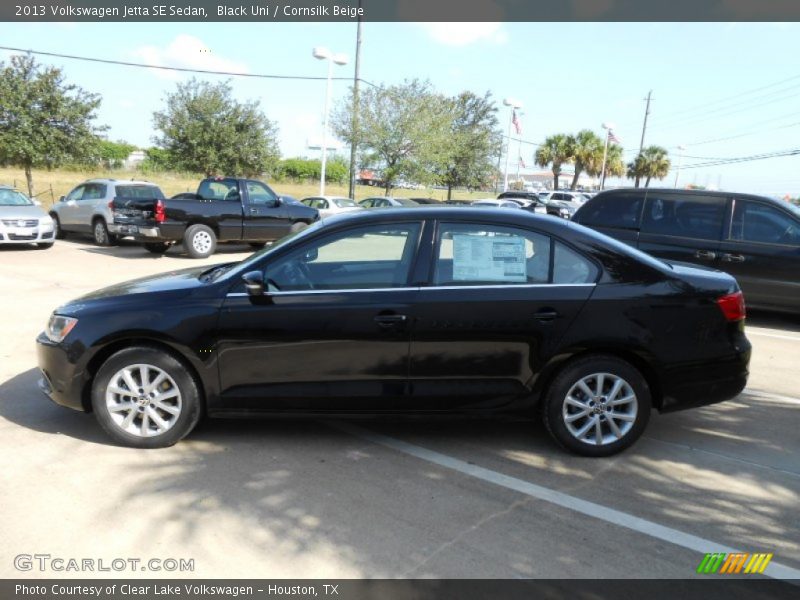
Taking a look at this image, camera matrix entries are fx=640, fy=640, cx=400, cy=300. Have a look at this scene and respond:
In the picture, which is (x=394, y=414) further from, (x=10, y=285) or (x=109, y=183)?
(x=109, y=183)

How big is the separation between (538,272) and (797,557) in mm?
2094

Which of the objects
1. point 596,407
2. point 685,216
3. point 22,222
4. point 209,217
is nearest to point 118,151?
point 22,222

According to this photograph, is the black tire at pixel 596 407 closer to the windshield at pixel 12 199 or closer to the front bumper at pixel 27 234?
the front bumper at pixel 27 234

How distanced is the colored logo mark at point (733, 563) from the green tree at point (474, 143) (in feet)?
119

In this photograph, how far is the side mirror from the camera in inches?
161

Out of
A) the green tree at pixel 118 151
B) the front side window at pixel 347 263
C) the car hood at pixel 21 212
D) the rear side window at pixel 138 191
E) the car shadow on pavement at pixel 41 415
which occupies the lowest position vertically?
the car shadow on pavement at pixel 41 415

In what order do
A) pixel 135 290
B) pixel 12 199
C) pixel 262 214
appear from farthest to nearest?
1. pixel 262 214
2. pixel 12 199
3. pixel 135 290

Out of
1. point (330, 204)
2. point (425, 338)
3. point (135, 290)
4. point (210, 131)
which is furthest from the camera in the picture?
point (210, 131)

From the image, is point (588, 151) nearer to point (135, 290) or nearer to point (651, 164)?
point (651, 164)

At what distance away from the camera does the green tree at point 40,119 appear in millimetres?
22156

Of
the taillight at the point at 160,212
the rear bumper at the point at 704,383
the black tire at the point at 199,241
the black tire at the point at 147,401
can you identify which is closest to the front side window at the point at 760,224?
the rear bumper at the point at 704,383

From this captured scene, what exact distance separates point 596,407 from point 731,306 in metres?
1.16

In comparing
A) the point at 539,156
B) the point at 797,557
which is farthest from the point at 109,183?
the point at 539,156

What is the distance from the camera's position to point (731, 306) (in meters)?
4.30
